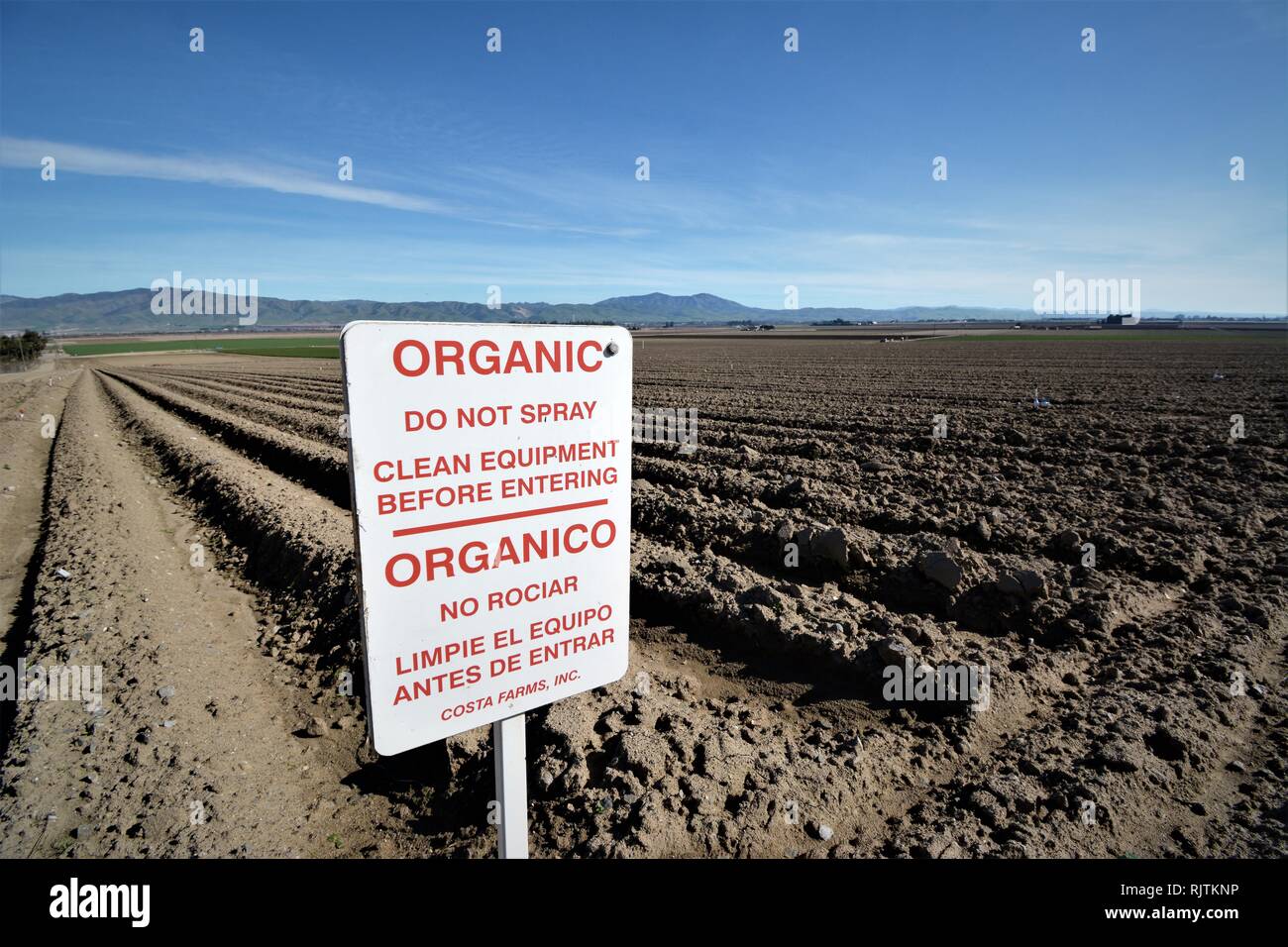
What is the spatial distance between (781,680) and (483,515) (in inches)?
129

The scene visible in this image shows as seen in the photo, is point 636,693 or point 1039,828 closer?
point 1039,828

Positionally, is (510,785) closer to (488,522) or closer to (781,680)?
(488,522)

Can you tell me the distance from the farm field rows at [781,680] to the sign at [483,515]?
1519mm

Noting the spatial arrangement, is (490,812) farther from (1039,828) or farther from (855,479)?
(855,479)

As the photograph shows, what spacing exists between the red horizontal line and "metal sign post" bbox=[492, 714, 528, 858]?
0.66 m

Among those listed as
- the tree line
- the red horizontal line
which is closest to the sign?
Result: the red horizontal line

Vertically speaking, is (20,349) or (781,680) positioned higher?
(20,349)

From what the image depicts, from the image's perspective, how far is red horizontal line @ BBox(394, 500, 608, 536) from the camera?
1.94 meters

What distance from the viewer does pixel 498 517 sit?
212 cm

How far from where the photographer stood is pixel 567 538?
231cm

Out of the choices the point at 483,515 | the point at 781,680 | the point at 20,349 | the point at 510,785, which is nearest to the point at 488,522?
the point at 483,515

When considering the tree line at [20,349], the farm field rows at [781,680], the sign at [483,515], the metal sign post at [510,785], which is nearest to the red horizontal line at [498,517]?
the sign at [483,515]
